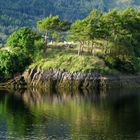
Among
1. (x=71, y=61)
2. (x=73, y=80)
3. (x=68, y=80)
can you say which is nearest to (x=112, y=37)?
(x=71, y=61)

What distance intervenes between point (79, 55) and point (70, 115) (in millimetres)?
57709

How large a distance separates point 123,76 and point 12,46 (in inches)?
1378

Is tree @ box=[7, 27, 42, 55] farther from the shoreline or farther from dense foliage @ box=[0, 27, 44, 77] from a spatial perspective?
the shoreline

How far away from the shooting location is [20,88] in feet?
504

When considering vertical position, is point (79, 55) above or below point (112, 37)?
below

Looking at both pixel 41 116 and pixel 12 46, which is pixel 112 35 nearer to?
pixel 12 46

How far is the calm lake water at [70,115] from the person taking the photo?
269 feet

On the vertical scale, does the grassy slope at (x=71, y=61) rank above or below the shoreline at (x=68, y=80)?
above

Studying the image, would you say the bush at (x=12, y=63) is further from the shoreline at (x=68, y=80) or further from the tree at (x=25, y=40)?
the shoreline at (x=68, y=80)

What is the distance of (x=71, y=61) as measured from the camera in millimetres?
155375

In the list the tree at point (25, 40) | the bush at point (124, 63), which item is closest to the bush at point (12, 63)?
the tree at point (25, 40)

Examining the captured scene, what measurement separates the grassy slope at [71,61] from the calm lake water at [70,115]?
9.82 metres

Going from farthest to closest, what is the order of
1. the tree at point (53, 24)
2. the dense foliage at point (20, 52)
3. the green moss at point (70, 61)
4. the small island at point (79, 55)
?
the tree at point (53, 24), the dense foliage at point (20, 52), the small island at point (79, 55), the green moss at point (70, 61)

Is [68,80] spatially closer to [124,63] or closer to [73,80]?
[73,80]
